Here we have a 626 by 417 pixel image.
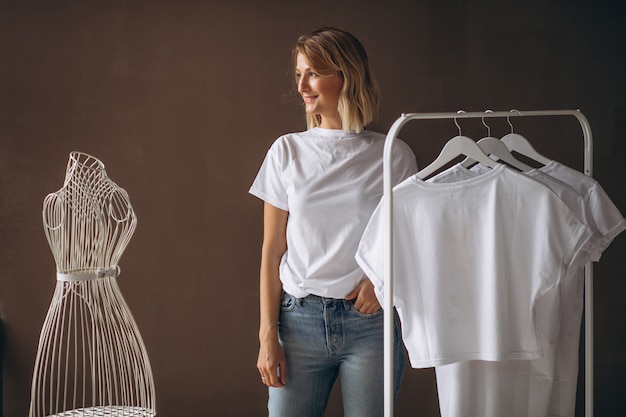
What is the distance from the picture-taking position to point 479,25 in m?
2.89

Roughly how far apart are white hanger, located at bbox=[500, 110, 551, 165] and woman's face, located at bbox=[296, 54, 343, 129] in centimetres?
53

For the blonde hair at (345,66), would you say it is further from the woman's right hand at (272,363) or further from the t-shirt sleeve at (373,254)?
the woman's right hand at (272,363)

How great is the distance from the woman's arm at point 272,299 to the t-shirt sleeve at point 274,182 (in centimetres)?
2

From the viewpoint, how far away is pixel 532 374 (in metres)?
1.94

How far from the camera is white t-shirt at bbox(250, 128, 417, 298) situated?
190cm

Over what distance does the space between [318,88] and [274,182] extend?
0.31m

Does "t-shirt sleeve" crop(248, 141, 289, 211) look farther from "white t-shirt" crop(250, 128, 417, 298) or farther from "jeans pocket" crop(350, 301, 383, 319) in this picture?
"jeans pocket" crop(350, 301, 383, 319)

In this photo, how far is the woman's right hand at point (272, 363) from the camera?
1.92 metres

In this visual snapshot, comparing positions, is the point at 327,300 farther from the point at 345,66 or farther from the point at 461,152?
the point at 345,66

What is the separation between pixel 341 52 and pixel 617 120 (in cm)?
156

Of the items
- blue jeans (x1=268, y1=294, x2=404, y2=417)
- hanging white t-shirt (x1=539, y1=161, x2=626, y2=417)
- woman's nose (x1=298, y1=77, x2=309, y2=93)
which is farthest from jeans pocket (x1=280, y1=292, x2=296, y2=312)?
hanging white t-shirt (x1=539, y1=161, x2=626, y2=417)

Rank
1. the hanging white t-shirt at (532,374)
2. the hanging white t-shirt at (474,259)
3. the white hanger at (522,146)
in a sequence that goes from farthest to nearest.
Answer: the white hanger at (522,146) < the hanging white t-shirt at (532,374) < the hanging white t-shirt at (474,259)

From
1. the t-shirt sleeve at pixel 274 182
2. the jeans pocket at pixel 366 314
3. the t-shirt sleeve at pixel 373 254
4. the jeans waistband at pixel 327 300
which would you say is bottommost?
the jeans pocket at pixel 366 314

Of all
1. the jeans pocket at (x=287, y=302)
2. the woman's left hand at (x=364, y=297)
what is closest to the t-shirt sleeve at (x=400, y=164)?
the woman's left hand at (x=364, y=297)
